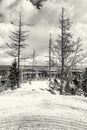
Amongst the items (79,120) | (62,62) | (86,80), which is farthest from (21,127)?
(86,80)

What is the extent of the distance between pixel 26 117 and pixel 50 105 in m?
3.08

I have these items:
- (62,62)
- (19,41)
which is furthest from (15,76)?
(62,62)

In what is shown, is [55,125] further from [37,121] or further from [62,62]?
[62,62]

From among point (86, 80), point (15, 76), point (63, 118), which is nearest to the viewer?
point (63, 118)

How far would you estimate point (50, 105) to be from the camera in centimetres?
1213

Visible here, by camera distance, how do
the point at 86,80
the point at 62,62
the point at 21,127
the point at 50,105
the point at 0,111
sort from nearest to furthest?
the point at 21,127 < the point at 0,111 < the point at 50,105 < the point at 62,62 < the point at 86,80

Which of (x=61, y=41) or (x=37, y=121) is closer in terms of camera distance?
(x=37, y=121)

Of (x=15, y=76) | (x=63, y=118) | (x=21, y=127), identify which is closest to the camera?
(x=21, y=127)

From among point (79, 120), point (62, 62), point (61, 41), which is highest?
point (61, 41)

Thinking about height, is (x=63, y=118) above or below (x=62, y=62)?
below

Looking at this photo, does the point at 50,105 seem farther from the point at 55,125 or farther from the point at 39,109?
the point at 55,125

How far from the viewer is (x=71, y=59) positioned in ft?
78.7

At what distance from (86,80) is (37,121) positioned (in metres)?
20.5

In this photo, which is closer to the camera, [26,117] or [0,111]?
[26,117]
